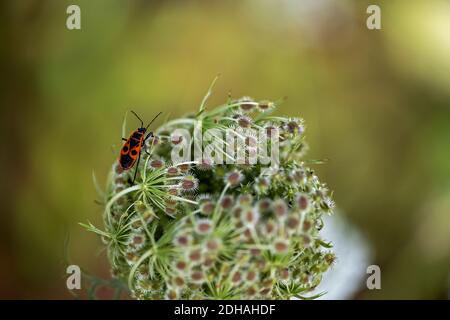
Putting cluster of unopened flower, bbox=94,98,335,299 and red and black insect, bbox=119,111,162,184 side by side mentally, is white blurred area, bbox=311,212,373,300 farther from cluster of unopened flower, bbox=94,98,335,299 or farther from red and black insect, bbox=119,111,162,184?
red and black insect, bbox=119,111,162,184

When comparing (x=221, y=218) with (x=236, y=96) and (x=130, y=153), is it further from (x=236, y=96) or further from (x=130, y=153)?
(x=236, y=96)

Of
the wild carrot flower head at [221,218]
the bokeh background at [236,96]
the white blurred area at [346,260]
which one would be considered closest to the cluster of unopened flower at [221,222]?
the wild carrot flower head at [221,218]

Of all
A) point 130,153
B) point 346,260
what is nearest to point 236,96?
point 346,260

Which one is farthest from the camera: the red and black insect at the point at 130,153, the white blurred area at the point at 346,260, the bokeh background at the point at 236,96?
the bokeh background at the point at 236,96

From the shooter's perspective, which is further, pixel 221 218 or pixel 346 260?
pixel 346 260

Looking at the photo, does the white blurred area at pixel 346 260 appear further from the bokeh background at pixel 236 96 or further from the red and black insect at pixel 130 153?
the red and black insect at pixel 130 153

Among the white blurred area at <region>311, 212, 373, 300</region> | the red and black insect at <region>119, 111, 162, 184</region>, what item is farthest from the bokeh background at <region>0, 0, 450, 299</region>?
the red and black insect at <region>119, 111, 162, 184</region>
